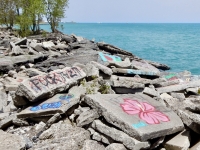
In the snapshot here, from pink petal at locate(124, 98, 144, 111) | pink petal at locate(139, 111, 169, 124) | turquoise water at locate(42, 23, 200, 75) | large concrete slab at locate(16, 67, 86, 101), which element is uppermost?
large concrete slab at locate(16, 67, 86, 101)

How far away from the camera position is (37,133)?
464 centimetres

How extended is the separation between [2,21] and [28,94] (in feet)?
101

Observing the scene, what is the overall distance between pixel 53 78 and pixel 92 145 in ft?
6.74

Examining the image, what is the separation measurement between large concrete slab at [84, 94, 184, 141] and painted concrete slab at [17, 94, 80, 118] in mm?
361

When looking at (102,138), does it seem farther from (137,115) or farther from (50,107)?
(50,107)

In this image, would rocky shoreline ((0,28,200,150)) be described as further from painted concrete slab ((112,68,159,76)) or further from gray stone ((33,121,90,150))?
painted concrete slab ((112,68,159,76))

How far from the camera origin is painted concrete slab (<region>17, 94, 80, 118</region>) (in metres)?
4.84

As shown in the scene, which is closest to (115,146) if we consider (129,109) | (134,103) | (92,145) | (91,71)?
(92,145)

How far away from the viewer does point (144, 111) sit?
4758 mm

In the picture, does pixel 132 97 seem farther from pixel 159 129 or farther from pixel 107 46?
pixel 107 46

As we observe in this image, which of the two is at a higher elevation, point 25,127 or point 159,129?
point 159,129

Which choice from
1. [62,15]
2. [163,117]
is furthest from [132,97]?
[62,15]

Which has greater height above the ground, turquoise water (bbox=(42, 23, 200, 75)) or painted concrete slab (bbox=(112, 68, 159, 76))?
painted concrete slab (bbox=(112, 68, 159, 76))

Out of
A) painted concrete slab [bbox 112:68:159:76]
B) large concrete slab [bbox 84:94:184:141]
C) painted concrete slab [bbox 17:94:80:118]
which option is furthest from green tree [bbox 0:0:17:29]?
large concrete slab [bbox 84:94:184:141]
